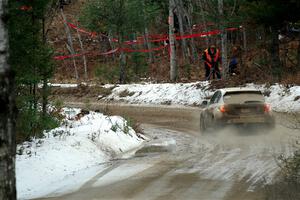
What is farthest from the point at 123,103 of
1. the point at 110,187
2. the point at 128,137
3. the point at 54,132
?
the point at 110,187

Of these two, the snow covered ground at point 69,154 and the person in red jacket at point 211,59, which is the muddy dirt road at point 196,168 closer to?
the snow covered ground at point 69,154

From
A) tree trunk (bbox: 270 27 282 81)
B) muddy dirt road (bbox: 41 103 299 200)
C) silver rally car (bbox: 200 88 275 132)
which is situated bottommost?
muddy dirt road (bbox: 41 103 299 200)

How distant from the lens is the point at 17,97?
39.7 feet

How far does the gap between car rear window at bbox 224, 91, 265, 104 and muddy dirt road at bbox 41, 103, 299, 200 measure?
832 millimetres

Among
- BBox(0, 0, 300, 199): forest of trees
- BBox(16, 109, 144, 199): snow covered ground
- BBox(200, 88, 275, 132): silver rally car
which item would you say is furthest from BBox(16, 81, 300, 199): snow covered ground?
BBox(200, 88, 275, 132): silver rally car

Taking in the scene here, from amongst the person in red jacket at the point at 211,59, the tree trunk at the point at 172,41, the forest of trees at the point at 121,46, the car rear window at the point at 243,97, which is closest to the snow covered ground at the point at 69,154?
the forest of trees at the point at 121,46

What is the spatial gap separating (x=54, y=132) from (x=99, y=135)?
1.16m

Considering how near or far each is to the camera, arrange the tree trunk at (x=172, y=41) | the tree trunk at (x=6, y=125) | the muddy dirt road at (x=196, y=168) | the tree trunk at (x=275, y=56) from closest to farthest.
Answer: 1. the tree trunk at (x=6, y=125)
2. the muddy dirt road at (x=196, y=168)
3. the tree trunk at (x=275, y=56)
4. the tree trunk at (x=172, y=41)

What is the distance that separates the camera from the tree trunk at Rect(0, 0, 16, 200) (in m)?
6.65

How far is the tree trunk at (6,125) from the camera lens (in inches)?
262

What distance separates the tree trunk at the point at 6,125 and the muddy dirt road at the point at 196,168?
253cm

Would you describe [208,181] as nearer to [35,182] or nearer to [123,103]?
[35,182]

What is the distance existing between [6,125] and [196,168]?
17.7 ft

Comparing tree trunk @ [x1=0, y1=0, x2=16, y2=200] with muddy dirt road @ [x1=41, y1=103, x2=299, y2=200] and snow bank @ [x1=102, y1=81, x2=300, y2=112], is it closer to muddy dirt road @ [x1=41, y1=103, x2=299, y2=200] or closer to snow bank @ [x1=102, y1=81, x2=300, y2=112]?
muddy dirt road @ [x1=41, y1=103, x2=299, y2=200]
